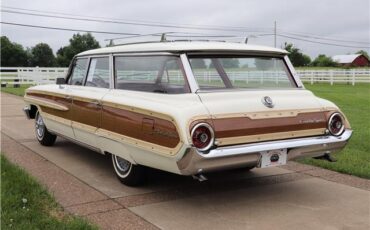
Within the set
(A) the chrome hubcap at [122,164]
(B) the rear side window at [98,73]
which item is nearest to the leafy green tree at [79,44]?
(B) the rear side window at [98,73]

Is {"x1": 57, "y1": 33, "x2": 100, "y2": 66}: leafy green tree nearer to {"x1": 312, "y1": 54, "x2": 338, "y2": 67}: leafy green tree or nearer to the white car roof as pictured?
{"x1": 312, "y1": 54, "x2": 338, "y2": 67}: leafy green tree

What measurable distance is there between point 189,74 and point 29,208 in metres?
2.07

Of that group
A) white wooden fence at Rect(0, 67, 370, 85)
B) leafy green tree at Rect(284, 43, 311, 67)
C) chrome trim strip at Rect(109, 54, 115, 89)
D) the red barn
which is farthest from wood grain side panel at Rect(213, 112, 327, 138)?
the red barn

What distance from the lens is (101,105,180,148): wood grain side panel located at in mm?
4709

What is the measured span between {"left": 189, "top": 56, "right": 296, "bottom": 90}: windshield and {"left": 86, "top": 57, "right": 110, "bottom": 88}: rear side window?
148 cm

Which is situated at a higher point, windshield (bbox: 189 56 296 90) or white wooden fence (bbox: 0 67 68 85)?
windshield (bbox: 189 56 296 90)

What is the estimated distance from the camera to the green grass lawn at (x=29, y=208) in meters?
4.38

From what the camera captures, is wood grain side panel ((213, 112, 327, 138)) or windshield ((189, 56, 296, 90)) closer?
wood grain side panel ((213, 112, 327, 138))

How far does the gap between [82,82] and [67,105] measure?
0.39 meters

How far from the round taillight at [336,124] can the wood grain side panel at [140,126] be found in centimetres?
189

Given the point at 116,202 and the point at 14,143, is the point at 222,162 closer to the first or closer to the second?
the point at 116,202

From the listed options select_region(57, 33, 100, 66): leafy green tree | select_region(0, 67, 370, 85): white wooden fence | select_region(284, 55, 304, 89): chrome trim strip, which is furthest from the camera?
select_region(57, 33, 100, 66): leafy green tree

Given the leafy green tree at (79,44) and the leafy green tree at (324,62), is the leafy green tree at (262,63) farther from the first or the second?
the leafy green tree at (324,62)

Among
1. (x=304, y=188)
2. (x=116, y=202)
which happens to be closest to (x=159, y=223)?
(x=116, y=202)
